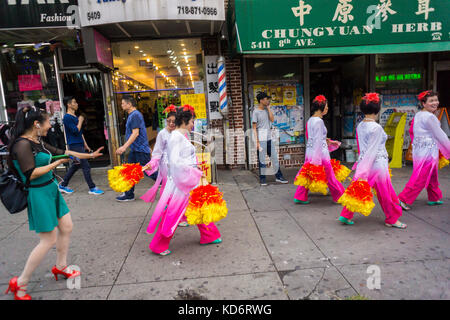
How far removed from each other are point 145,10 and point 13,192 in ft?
15.8

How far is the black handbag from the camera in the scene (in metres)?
2.84

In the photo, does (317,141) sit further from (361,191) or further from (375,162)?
(361,191)

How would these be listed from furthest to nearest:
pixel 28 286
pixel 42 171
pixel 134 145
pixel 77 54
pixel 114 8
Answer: pixel 77 54 → pixel 114 8 → pixel 134 145 → pixel 28 286 → pixel 42 171

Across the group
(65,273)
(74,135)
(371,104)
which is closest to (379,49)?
(371,104)

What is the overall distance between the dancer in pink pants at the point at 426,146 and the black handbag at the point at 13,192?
508cm

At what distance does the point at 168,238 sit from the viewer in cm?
373

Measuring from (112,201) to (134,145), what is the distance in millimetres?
1178

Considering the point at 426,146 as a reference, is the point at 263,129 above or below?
above

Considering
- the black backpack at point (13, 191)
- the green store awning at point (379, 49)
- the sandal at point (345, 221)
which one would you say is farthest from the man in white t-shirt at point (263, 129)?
the black backpack at point (13, 191)

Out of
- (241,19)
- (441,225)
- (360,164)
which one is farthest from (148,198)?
(241,19)

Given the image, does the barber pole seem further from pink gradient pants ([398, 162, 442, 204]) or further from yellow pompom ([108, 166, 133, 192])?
pink gradient pants ([398, 162, 442, 204])

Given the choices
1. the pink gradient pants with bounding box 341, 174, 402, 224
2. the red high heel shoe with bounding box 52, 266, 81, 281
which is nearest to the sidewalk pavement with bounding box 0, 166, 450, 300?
the red high heel shoe with bounding box 52, 266, 81, 281

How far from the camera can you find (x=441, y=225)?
430 centimetres

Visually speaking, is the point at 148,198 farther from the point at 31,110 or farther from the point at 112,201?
the point at 112,201
